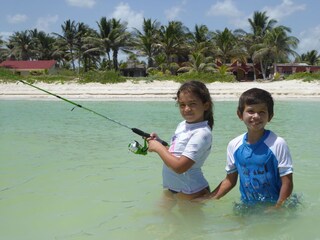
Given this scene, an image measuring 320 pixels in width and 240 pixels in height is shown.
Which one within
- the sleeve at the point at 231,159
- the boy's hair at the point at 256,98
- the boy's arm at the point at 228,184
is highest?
the boy's hair at the point at 256,98

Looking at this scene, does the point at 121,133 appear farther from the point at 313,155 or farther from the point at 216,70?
the point at 216,70

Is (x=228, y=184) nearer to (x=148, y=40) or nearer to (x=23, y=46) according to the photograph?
(x=148, y=40)

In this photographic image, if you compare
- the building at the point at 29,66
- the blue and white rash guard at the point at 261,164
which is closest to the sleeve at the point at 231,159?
the blue and white rash guard at the point at 261,164

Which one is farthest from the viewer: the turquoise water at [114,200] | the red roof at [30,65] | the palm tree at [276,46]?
the red roof at [30,65]

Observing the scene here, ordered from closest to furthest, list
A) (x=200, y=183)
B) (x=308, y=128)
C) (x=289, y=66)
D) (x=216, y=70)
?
(x=200, y=183), (x=308, y=128), (x=216, y=70), (x=289, y=66)

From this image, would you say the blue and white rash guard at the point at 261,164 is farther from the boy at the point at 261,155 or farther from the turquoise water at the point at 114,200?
the turquoise water at the point at 114,200

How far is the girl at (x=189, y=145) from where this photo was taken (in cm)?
294

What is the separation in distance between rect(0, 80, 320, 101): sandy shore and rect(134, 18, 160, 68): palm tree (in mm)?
14900

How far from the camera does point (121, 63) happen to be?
50688mm

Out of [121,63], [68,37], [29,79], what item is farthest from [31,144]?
[68,37]

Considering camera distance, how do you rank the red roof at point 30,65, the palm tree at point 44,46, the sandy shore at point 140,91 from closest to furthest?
the sandy shore at point 140,91 → the red roof at point 30,65 → the palm tree at point 44,46

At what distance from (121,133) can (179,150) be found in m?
6.50

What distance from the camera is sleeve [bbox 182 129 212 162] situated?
2936mm

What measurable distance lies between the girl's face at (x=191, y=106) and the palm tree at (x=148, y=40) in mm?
42237
